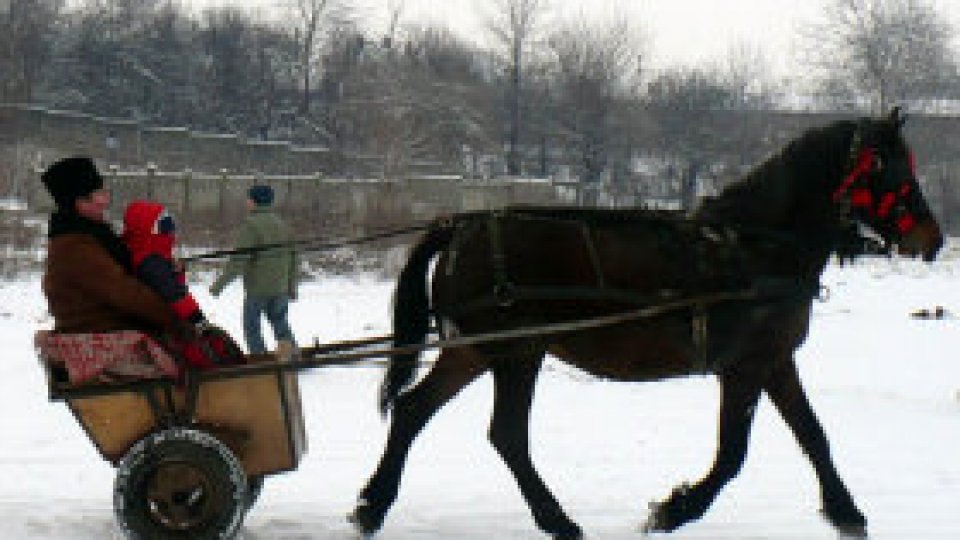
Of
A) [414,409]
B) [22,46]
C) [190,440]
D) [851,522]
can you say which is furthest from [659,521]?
[22,46]

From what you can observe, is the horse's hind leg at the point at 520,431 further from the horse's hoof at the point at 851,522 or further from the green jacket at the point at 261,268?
the green jacket at the point at 261,268

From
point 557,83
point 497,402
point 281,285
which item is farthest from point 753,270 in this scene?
point 557,83

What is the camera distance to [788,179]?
18.0 feet

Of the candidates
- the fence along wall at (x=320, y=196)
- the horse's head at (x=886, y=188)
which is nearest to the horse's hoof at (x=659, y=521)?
the horse's head at (x=886, y=188)

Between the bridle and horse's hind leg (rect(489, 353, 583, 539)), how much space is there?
1702 mm

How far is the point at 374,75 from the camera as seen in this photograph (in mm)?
41781

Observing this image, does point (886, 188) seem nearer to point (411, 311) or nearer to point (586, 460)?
point (411, 311)

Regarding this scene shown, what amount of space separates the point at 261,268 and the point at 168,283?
5.25 m

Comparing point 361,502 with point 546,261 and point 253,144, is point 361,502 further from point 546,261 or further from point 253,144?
point 253,144

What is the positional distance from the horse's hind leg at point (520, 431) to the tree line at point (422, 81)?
31.1 metres

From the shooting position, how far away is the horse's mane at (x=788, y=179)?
5426mm

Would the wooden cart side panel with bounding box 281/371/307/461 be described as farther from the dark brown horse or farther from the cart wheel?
the dark brown horse

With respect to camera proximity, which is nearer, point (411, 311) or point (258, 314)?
point (411, 311)

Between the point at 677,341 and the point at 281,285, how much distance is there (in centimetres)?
563
